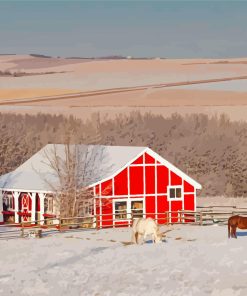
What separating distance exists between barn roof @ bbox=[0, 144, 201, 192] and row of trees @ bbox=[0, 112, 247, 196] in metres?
6.13

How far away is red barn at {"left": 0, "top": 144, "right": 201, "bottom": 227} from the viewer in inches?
2094

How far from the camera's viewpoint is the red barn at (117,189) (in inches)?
2094

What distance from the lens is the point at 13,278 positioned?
33531 millimetres

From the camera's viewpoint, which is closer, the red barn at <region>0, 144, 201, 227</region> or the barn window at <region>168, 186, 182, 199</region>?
the red barn at <region>0, 144, 201, 227</region>

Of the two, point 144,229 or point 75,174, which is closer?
point 144,229

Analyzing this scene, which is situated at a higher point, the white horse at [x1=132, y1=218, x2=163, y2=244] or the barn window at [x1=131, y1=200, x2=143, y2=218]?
the barn window at [x1=131, y1=200, x2=143, y2=218]

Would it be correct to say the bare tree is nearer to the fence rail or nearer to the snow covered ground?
the fence rail

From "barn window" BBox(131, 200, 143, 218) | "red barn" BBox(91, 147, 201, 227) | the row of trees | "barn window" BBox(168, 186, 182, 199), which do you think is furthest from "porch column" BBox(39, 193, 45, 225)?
the row of trees

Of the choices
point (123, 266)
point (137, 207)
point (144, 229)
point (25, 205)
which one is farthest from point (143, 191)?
point (123, 266)

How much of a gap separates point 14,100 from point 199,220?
455 feet

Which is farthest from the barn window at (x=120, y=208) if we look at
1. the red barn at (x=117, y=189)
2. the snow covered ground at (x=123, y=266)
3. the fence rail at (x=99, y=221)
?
the snow covered ground at (x=123, y=266)

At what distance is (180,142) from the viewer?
328 feet

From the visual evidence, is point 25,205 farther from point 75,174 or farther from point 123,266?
point 123,266

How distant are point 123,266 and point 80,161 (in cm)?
2067
